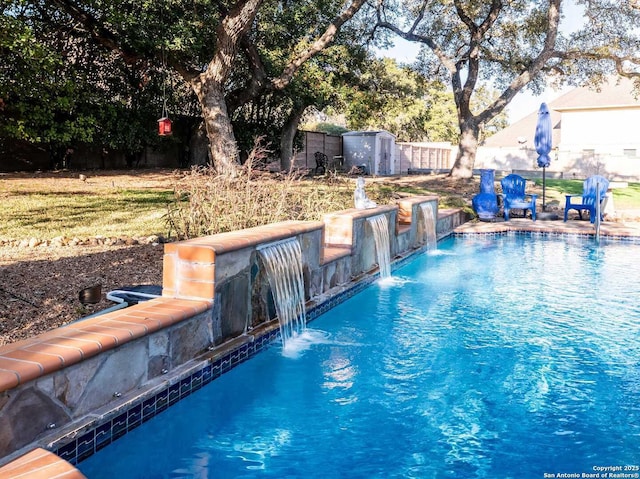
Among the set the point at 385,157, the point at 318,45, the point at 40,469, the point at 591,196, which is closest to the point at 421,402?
the point at 40,469

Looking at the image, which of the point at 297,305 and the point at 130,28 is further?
the point at 130,28

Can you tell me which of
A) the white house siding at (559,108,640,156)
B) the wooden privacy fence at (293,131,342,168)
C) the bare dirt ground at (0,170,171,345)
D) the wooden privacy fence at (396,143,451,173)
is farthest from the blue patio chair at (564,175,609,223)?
the white house siding at (559,108,640,156)

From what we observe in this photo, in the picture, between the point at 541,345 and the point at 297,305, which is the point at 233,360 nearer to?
the point at 297,305

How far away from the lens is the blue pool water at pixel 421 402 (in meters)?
2.94

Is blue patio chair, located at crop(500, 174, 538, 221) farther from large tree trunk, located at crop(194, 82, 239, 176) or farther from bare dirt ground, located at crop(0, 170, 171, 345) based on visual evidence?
bare dirt ground, located at crop(0, 170, 171, 345)

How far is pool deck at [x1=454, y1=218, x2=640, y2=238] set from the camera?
420 inches

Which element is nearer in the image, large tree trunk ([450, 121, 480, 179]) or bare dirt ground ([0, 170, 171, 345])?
bare dirt ground ([0, 170, 171, 345])

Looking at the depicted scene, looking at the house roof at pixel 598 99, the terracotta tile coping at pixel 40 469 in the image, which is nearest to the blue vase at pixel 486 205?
the terracotta tile coping at pixel 40 469

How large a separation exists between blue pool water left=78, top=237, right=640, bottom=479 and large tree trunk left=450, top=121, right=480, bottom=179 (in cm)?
1319

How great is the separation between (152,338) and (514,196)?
36.2 feet

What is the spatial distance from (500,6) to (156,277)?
51.9 feet

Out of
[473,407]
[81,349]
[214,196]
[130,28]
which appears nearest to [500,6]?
[130,28]

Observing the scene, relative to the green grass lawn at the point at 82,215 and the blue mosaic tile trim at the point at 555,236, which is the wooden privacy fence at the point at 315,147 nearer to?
the blue mosaic tile trim at the point at 555,236

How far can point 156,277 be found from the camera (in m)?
5.46
